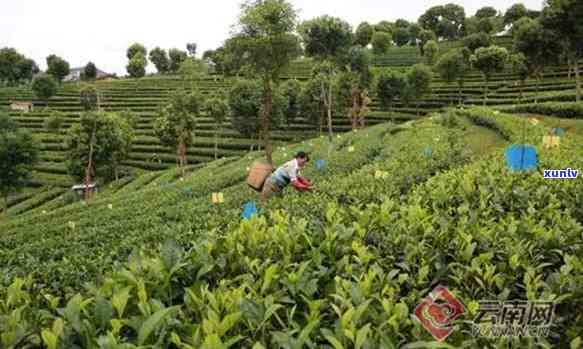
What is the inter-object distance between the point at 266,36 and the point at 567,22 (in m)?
17.1

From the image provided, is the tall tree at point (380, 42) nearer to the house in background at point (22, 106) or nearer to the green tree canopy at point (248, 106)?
the green tree canopy at point (248, 106)

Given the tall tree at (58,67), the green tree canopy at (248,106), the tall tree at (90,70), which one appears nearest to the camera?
the green tree canopy at (248,106)

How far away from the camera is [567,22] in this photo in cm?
2497

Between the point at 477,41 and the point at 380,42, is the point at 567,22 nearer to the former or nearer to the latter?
the point at 477,41

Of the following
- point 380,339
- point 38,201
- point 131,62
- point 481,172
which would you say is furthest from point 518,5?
point 380,339

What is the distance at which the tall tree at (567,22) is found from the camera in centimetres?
2411

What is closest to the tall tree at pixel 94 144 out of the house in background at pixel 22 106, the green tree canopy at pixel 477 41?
the house in background at pixel 22 106

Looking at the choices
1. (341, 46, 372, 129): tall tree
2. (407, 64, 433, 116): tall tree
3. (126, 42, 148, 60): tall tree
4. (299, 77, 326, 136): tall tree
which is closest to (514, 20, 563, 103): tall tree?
(407, 64, 433, 116): tall tree

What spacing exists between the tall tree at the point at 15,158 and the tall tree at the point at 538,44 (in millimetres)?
34371

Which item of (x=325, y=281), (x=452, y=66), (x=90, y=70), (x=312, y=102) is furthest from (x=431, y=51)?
(x=325, y=281)

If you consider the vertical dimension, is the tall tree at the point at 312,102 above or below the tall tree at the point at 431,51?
below

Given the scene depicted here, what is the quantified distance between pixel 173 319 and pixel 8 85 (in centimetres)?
10124

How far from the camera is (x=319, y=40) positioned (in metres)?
24.6

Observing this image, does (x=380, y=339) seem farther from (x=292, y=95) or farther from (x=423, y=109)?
(x=423, y=109)
